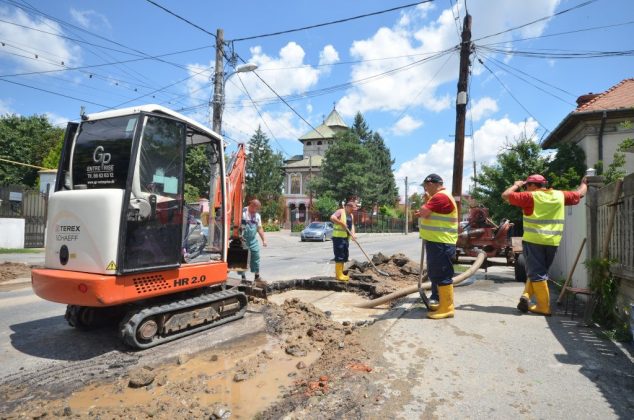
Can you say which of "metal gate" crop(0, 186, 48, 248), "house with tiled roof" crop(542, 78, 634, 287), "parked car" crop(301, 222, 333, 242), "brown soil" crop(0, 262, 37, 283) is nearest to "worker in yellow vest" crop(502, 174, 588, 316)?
"brown soil" crop(0, 262, 37, 283)

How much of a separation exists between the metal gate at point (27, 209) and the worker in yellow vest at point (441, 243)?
1621 cm

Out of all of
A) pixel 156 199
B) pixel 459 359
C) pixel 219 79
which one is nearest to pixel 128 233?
pixel 156 199

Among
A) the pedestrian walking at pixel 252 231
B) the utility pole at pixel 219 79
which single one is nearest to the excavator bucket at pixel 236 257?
the pedestrian walking at pixel 252 231

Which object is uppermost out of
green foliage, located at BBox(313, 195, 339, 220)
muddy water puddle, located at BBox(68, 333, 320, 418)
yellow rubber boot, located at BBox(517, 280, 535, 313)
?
green foliage, located at BBox(313, 195, 339, 220)

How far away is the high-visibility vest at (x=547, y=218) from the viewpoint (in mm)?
5594

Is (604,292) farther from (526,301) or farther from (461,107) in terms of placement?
(461,107)

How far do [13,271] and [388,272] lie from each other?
912 cm

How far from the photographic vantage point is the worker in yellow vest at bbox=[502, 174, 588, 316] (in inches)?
220

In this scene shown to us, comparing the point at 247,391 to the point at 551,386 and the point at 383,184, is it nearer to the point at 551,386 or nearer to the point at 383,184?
the point at 551,386

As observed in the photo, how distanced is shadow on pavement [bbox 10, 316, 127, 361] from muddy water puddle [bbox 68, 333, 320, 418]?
1.05m

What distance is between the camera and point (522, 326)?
5.08 metres

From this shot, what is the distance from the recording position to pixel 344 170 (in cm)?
4453

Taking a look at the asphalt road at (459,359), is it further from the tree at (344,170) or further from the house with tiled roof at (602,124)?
the tree at (344,170)

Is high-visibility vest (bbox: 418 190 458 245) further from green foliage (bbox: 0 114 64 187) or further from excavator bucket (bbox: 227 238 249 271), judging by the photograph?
green foliage (bbox: 0 114 64 187)
